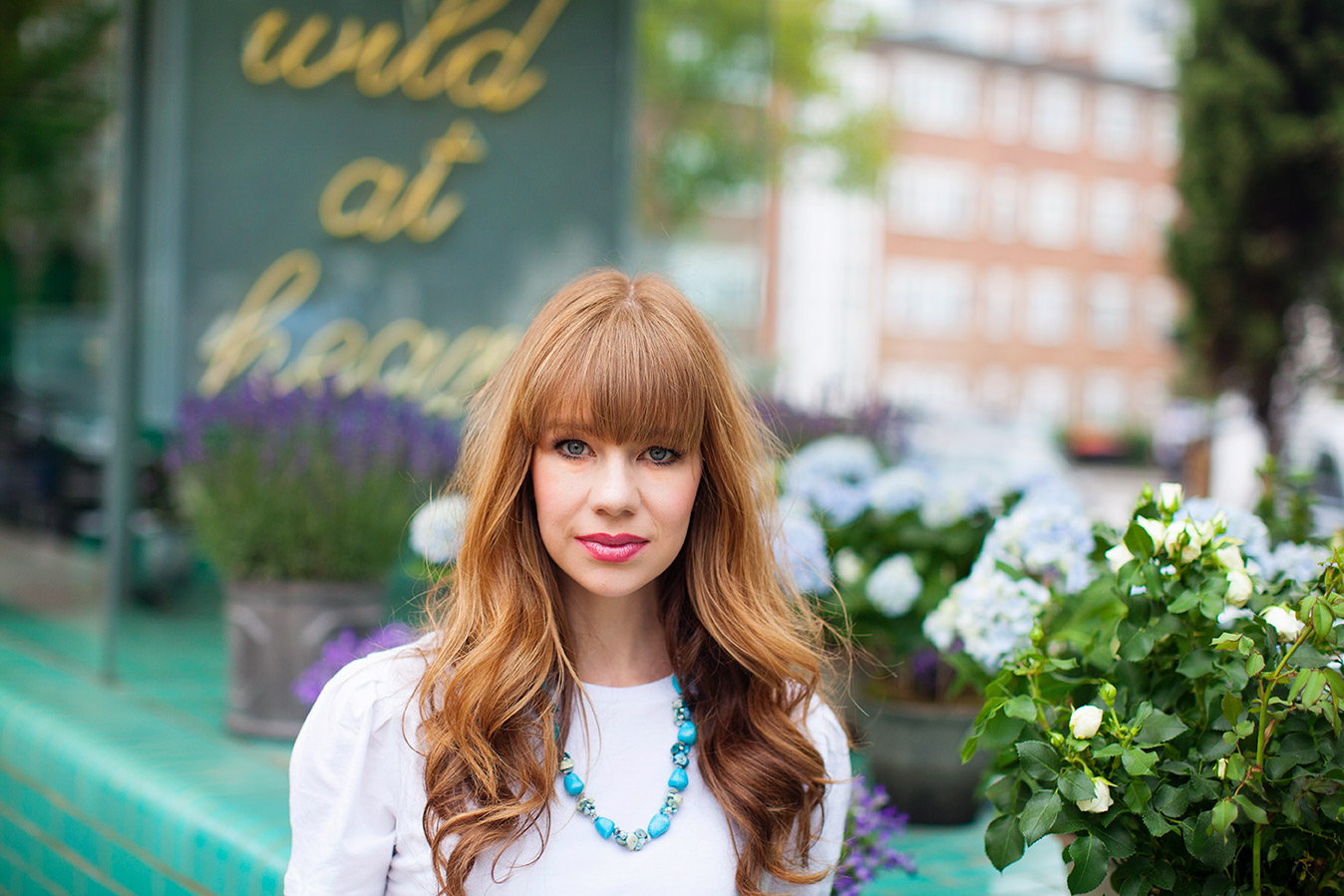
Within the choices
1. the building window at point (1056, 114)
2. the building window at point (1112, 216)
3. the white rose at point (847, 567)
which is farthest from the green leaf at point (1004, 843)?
the building window at point (1112, 216)

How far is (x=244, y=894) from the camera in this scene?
221cm

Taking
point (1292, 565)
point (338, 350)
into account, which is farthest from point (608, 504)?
point (338, 350)

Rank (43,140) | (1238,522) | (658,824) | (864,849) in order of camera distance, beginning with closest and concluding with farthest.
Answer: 1. (658,824)
2. (1238,522)
3. (864,849)
4. (43,140)

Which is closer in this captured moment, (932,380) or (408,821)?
(408,821)

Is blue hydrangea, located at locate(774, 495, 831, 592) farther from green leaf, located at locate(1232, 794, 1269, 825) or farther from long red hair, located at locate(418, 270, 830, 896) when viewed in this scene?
green leaf, located at locate(1232, 794, 1269, 825)

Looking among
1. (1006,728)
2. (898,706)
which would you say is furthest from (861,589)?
(1006,728)

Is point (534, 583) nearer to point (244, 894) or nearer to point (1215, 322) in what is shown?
point (244, 894)

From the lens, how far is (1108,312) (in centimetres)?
4031

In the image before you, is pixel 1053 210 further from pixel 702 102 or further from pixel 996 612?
pixel 996 612

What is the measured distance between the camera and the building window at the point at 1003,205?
38000mm

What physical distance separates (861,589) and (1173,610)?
120cm

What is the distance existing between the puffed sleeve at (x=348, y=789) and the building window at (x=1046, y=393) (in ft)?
126

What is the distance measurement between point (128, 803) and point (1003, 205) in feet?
125

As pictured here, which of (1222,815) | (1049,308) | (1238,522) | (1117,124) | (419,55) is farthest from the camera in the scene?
(1117,124)
